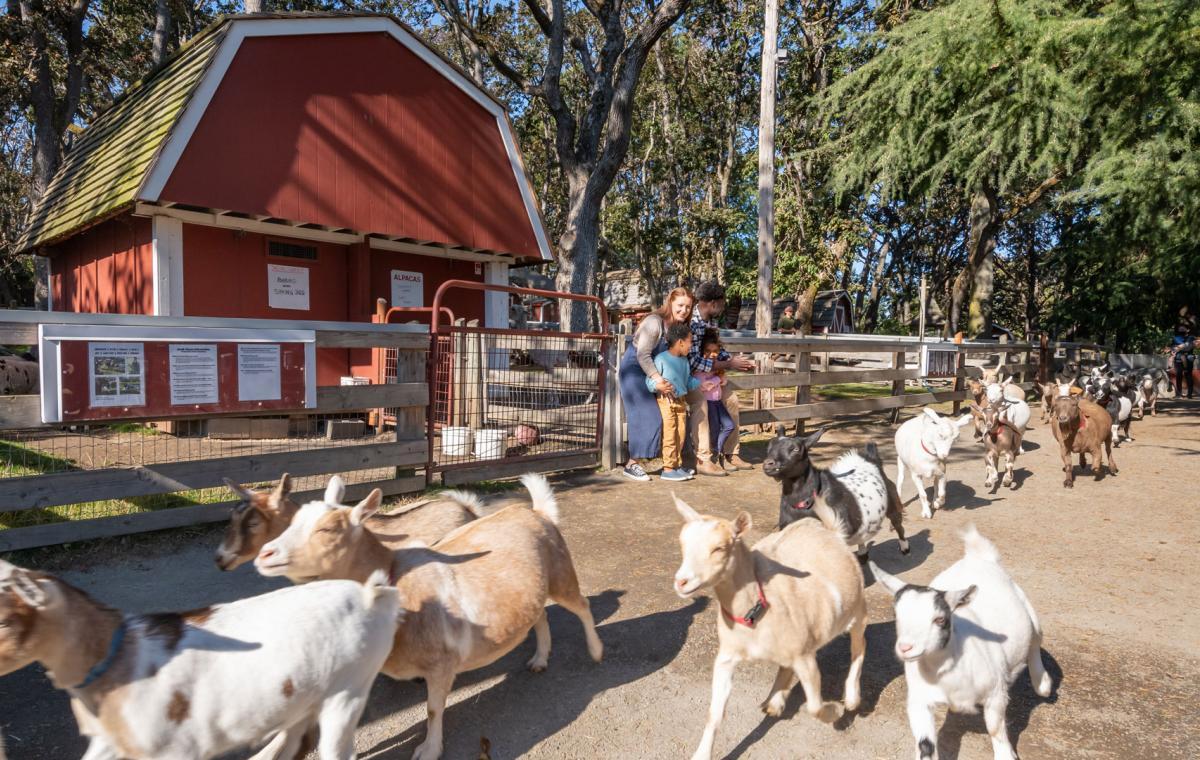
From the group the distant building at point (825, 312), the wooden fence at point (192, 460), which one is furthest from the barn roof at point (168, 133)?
the distant building at point (825, 312)

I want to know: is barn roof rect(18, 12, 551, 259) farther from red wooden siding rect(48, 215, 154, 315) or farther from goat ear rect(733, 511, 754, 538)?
goat ear rect(733, 511, 754, 538)

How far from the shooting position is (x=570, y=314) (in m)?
14.2

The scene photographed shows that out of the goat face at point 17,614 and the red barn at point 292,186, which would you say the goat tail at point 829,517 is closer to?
the goat face at point 17,614

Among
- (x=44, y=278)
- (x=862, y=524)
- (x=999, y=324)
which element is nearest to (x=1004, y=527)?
(x=862, y=524)

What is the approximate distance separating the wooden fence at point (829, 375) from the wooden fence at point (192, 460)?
8.96 feet

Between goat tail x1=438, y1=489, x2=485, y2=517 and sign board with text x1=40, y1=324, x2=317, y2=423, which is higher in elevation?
sign board with text x1=40, y1=324, x2=317, y2=423

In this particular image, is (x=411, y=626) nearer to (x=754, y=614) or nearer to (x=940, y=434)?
(x=754, y=614)

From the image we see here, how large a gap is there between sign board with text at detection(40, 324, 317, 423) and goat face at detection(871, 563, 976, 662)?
4.87 metres

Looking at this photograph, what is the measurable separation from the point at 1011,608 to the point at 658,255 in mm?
30556

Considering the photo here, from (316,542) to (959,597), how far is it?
107 inches

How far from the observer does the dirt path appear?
317 centimetres

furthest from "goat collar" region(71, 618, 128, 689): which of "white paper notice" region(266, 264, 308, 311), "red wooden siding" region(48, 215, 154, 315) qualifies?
"white paper notice" region(266, 264, 308, 311)

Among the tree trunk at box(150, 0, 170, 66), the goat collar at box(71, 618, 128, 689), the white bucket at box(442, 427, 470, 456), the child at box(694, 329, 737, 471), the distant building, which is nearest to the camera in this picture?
the goat collar at box(71, 618, 128, 689)

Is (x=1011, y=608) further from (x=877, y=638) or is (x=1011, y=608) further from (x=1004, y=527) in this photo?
(x=1004, y=527)
